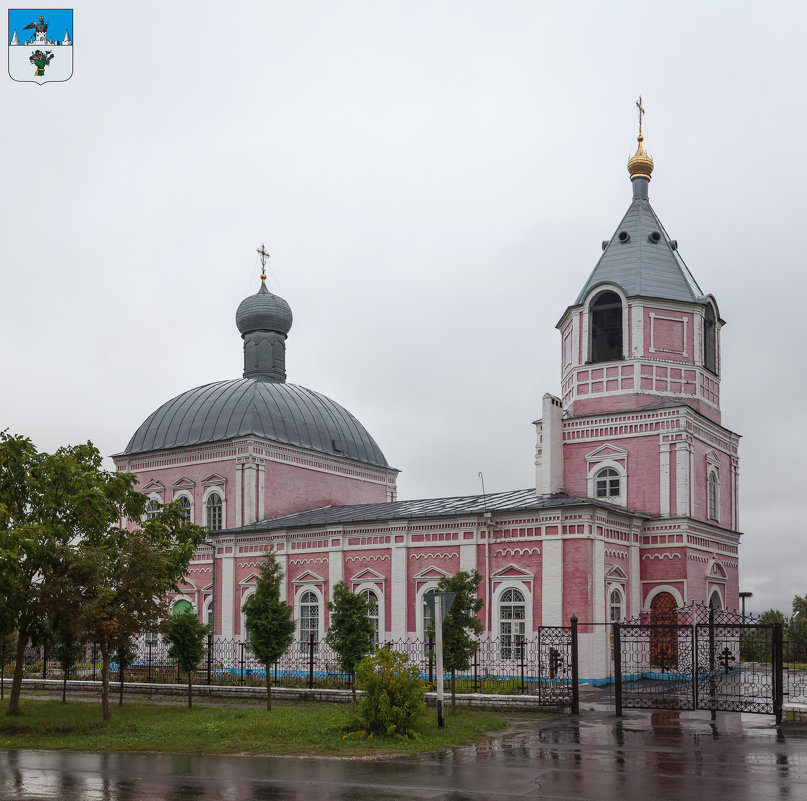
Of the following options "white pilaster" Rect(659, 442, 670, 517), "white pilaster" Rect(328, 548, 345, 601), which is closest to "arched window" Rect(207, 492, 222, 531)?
"white pilaster" Rect(328, 548, 345, 601)

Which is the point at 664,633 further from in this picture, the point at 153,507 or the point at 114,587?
the point at 153,507

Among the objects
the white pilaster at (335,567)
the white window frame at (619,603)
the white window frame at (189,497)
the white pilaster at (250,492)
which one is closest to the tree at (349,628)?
the white window frame at (619,603)

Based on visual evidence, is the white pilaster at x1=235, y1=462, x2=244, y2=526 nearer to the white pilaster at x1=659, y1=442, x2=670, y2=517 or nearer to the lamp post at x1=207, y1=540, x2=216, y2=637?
the lamp post at x1=207, y1=540, x2=216, y2=637

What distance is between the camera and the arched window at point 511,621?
26609 millimetres

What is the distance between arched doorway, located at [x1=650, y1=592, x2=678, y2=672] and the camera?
26.1m

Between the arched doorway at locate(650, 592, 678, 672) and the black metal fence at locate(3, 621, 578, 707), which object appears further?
the arched doorway at locate(650, 592, 678, 672)

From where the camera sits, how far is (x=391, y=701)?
15.7 metres

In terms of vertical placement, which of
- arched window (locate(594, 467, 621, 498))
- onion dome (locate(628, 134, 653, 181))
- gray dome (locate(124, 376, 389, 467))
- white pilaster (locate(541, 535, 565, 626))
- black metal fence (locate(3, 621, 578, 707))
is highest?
onion dome (locate(628, 134, 653, 181))

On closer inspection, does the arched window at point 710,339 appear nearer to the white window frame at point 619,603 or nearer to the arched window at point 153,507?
the white window frame at point 619,603

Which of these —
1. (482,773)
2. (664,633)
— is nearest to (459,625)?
(482,773)

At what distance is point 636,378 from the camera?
29.2 m

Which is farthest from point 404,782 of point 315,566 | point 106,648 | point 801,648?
point 315,566

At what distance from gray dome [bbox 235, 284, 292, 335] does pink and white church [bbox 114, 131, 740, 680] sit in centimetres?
735

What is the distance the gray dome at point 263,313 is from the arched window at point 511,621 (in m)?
18.5
